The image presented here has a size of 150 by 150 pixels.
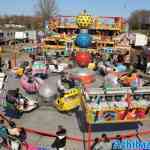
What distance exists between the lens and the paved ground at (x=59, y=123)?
44.1ft

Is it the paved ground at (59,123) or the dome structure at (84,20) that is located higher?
the dome structure at (84,20)

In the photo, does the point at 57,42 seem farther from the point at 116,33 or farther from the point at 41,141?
the point at 41,141

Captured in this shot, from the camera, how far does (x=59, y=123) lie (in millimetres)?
15695

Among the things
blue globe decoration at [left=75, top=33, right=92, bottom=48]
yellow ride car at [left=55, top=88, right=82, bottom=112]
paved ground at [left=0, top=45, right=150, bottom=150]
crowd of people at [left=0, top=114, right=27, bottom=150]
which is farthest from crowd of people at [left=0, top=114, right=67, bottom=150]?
blue globe decoration at [left=75, top=33, right=92, bottom=48]

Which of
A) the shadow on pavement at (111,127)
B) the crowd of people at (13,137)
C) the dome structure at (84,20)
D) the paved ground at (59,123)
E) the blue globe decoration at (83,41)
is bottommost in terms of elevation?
the paved ground at (59,123)

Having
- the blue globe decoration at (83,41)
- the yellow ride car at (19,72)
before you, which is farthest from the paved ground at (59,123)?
the blue globe decoration at (83,41)

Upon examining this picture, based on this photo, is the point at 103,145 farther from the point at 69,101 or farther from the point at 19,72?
the point at 19,72

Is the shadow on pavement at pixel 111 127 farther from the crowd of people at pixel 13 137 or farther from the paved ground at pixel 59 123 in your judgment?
the crowd of people at pixel 13 137

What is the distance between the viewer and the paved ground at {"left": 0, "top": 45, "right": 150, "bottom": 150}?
13445 mm

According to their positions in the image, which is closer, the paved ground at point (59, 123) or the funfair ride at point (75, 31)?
the paved ground at point (59, 123)

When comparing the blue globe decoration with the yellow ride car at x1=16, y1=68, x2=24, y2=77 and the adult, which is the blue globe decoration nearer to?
the yellow ride car at x1=16, y1=68, x2=24, y2=77

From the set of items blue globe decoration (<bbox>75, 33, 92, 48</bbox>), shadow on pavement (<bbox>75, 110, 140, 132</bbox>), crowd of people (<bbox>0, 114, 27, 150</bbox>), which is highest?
blue globe decoration (<bbox>75, 33, 92, 48</bbox>)

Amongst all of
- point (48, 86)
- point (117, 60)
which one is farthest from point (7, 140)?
point (117, 60)

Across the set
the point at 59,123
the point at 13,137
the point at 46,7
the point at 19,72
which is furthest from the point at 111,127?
the point at 46,7
